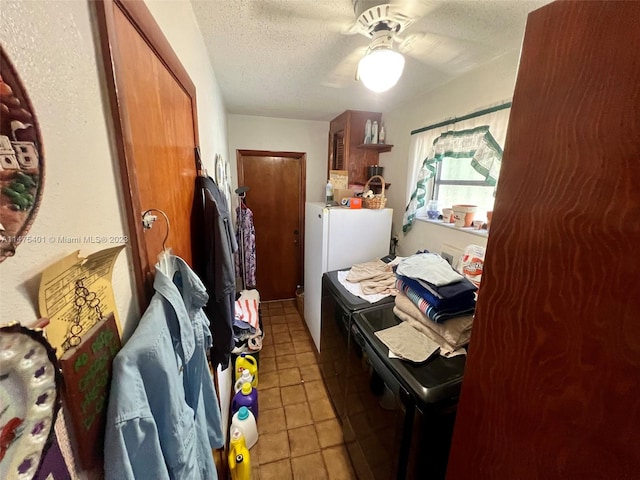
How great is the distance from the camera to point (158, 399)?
438 millimetres

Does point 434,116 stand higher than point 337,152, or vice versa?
point 434,116

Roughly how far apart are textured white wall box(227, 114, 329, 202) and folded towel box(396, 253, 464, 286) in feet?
6.59

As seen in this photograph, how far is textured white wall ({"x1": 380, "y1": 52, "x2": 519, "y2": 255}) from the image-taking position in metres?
1.45

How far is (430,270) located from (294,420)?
1.39 m

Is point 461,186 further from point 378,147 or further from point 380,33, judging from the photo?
point 380,33

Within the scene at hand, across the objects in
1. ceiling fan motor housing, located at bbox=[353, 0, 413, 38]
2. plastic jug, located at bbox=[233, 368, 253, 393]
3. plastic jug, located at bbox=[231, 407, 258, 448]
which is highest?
ceiling fan motor housing, located at bbox=[353, 0, 413, 38]

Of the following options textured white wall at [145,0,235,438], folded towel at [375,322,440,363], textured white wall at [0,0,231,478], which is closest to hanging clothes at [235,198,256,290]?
textured white wall at [145,0,235,438]

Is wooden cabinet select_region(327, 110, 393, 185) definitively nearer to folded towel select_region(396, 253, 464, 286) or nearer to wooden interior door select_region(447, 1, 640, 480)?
folded towel select_region(396, 253, 464, 286)

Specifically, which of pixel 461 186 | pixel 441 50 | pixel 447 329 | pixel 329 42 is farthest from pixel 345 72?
pixel 447 329

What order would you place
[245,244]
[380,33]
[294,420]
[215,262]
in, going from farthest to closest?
[245,244]
[294,420]
[380,33]
[215,262]

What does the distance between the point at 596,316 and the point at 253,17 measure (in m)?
1.51

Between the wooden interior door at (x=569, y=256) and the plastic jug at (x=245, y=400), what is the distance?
1.44m

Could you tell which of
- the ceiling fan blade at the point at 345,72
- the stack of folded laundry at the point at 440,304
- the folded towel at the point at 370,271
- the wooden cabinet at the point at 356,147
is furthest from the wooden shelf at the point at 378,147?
the stack of folded laundry at the point at 440,304

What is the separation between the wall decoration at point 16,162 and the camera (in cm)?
24
